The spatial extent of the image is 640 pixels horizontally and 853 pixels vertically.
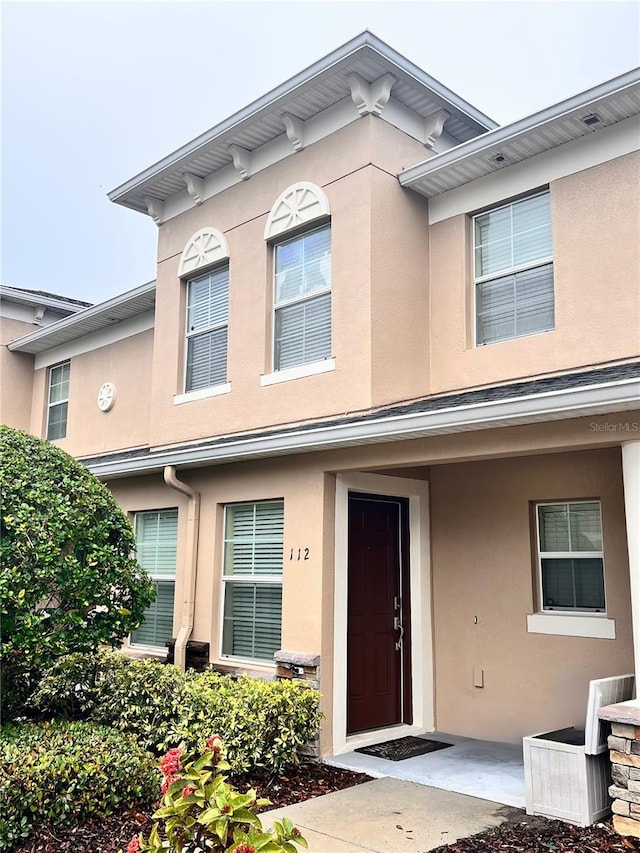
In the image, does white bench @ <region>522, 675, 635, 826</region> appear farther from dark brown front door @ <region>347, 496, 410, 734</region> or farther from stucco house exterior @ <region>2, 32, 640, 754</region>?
dark brown front door @ <region>347, 496, 410, 734</region>

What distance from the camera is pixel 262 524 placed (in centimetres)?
811

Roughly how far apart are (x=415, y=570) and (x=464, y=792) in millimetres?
2474

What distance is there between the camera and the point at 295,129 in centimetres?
840

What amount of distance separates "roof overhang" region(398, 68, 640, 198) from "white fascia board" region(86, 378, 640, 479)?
2.92 m

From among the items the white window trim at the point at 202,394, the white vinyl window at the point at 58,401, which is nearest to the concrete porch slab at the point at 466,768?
the white window trim at the point at 202,394

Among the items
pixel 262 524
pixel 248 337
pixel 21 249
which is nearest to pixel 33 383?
pixel 248 337

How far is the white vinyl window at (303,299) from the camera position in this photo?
8156 millimetres

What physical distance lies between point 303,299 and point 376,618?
3515 mm

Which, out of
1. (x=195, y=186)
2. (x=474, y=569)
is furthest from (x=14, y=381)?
(x=474, y=569)

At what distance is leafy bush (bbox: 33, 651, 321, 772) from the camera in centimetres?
620

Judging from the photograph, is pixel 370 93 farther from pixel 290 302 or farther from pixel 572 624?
pixel 572 624

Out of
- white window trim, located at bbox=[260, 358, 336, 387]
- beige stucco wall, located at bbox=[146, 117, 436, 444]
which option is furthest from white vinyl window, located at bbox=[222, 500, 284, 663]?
white window trim, located at bbox=[260, 358, 336, 387]

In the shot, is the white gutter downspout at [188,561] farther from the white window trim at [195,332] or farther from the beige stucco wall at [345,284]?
the white window trim at [195,332]

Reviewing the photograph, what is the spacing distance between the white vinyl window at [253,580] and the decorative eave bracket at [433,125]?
14.3 ft
